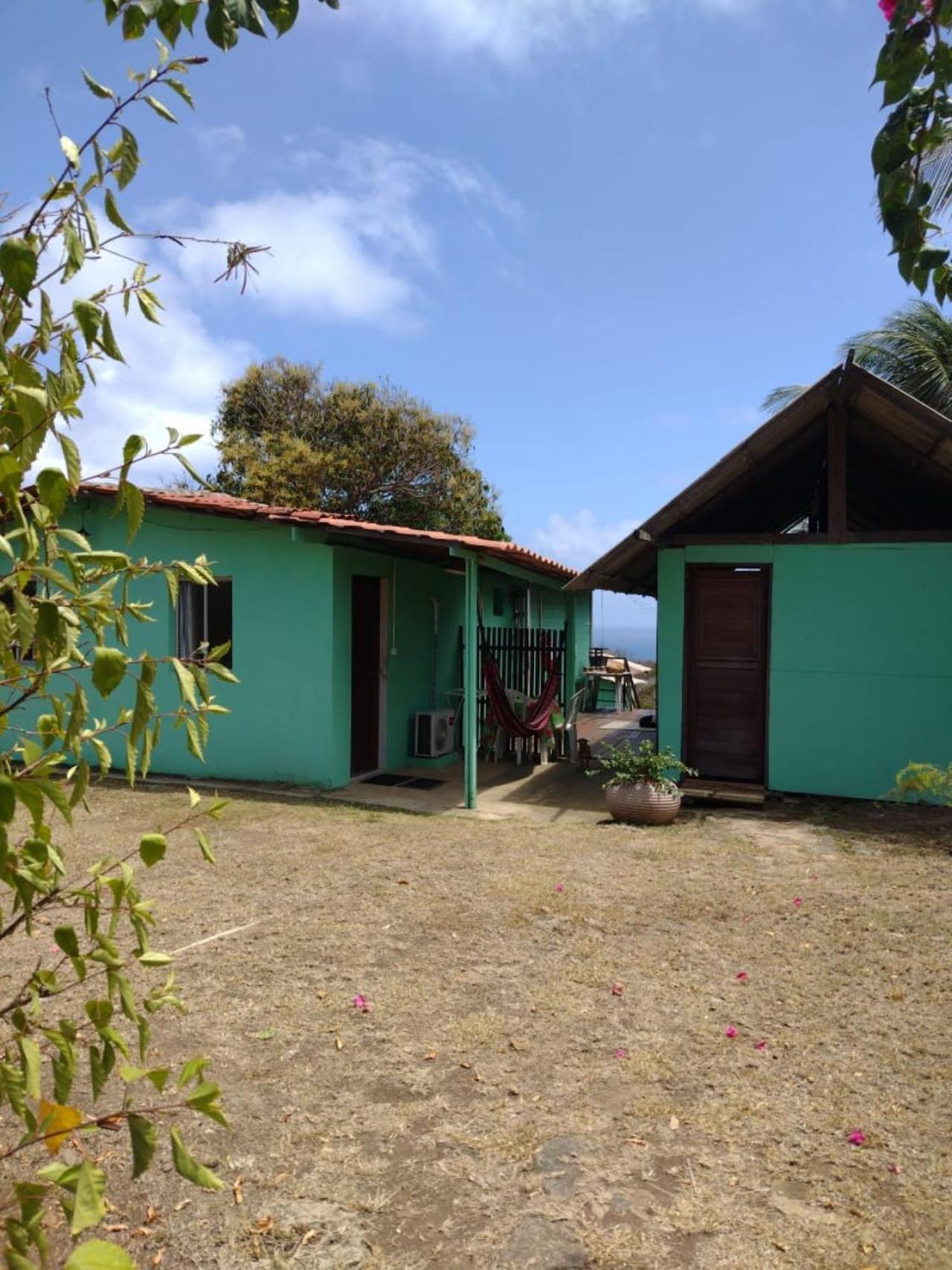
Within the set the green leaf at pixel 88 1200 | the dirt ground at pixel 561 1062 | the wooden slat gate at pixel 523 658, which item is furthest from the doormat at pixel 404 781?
the green leaf at pixel 88 1200

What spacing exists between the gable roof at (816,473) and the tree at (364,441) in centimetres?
Answer: 1225

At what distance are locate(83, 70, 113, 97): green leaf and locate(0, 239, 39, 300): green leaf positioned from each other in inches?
11.8

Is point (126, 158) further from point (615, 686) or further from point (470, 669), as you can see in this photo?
point (615, 686)

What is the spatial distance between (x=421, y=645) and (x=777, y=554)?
4492mm

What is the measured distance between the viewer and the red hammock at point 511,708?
9.72 metres

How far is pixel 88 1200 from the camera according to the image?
1010mm

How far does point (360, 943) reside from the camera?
4555mm

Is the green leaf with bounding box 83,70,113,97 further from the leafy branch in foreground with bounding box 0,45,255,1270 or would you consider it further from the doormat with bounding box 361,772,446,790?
the doormat with bounding box 361,772,446,790

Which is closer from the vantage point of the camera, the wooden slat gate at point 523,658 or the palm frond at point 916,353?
the wooden slat gate at point 523,658

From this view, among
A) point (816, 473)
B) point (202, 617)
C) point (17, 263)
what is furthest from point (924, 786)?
point (202, 617)

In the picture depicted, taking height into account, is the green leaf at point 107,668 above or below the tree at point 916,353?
below

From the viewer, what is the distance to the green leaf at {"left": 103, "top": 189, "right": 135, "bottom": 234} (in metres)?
1.37

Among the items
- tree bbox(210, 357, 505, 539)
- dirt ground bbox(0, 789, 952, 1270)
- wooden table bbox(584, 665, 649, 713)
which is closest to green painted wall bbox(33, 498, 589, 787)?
dirt ground bbox(0, 789, 952, 1270)

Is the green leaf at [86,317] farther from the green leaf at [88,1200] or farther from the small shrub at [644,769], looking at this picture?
the small shrub at [644,769]
